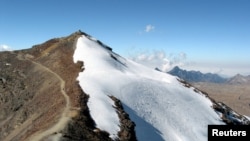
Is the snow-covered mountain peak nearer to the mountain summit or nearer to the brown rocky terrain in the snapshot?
the mountain summit

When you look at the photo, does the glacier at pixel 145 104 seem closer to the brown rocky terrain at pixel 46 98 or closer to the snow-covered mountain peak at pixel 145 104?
the snow-covered mountain peak at pixel 145 104

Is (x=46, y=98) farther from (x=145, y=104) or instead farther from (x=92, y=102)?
(x=145, y=104)

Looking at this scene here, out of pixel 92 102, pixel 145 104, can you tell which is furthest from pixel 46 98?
pixel 145 104

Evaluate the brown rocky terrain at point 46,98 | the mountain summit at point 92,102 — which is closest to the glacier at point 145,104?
the mountain summit at point 92,102

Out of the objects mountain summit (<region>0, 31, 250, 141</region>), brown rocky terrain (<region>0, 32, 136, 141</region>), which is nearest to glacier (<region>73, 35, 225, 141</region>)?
mountain summit (<region>0, 31, 250, 141</region>)

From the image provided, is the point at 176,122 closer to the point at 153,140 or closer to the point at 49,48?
the point at 153,140

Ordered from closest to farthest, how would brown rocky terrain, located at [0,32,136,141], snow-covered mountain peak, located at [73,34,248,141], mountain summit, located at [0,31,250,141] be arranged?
brown rocky terrain, located at [0,32,136,141] < mountain summit, located at [0,31,250,141] < snow-covered mountain peak, located at [73,34,248,141]

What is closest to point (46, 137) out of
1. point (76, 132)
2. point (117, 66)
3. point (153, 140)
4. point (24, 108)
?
point (76, 132)
